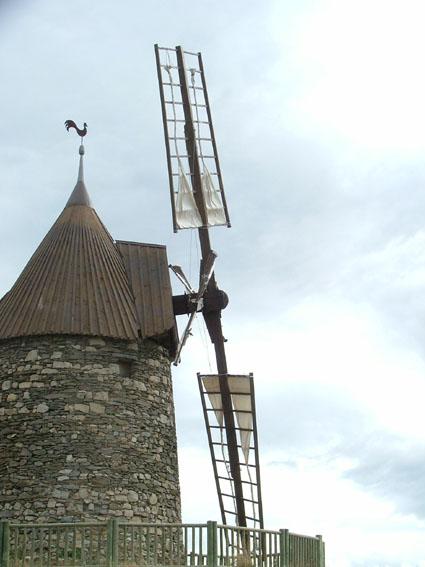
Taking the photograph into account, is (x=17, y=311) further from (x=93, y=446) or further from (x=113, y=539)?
(x=113, y=539)

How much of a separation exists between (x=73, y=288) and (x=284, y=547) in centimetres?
611

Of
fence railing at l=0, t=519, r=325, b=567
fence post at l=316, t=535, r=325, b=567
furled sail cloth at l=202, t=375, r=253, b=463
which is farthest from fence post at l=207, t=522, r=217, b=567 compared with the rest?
furled sail cloth at l=202, t=375, r=253, b=463

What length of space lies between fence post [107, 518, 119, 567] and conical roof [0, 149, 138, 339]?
423 cm

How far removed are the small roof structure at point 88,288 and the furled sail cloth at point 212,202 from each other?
1363 millimetres

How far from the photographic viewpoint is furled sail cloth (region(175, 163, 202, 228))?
2098 cm

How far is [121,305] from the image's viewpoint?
62.1 ft

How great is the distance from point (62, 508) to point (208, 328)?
506cm

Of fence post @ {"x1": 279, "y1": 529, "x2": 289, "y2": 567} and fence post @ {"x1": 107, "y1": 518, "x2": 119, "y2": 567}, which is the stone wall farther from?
fence post @ {"x1": 279, "y1": 529, "x2": 289, "y2": 567}

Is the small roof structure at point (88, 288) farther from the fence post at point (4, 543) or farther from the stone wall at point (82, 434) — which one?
the fence post at point (4, 543)

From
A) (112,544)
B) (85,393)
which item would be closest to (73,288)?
(85,393)

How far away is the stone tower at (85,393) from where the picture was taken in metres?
17.3

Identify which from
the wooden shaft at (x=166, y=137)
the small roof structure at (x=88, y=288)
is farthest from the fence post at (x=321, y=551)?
the wooden shaft at (x=166, y=137)

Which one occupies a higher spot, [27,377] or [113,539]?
[27,377]

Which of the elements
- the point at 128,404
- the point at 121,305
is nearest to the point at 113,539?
the point at 128,404
